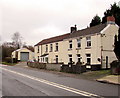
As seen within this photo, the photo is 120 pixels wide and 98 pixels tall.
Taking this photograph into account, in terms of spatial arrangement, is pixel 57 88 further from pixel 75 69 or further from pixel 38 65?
pixel 38 65

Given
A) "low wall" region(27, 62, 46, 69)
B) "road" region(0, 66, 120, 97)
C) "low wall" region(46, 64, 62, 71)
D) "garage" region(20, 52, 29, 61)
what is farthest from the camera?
"garage" region(20, 52, 29, 61)

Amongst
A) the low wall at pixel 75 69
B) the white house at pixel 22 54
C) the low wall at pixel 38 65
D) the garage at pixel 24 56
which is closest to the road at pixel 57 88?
the low wall at pixel 75 69

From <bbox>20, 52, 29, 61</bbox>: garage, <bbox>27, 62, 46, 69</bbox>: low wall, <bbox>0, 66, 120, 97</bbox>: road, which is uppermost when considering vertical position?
<bbox>20, 52, 29, 61</bbox>: garage

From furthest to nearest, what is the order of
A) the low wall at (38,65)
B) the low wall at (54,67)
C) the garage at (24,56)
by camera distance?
the garage at (24,56)
the low wall at (38,65)
the low wall at (54,67)

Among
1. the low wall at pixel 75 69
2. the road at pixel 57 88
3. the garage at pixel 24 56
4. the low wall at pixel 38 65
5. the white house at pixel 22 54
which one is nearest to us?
the road at pixel 57 88

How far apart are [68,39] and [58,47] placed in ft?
13.9

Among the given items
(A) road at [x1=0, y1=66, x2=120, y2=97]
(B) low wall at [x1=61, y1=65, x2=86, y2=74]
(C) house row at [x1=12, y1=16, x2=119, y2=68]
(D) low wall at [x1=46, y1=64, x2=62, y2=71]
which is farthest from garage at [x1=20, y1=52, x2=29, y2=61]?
(A) road at [x1=0, y1=66, x2=120, y2=97]

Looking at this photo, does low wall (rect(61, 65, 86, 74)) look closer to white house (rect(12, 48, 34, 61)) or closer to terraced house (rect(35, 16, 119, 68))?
terraced house (rect(35, 16, 119, 68))

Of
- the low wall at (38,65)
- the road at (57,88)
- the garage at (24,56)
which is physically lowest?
the road at (57,88)

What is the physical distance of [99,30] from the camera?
1089 inches

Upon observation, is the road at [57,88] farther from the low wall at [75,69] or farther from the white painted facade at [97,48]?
the white painted facade at [97,48]

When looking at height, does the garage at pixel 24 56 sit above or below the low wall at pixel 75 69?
above

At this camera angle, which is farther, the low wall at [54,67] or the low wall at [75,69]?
the low wall at [54,67]

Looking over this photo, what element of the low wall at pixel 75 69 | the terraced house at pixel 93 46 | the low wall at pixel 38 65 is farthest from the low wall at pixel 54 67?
the terraced house at pixel 93 46
